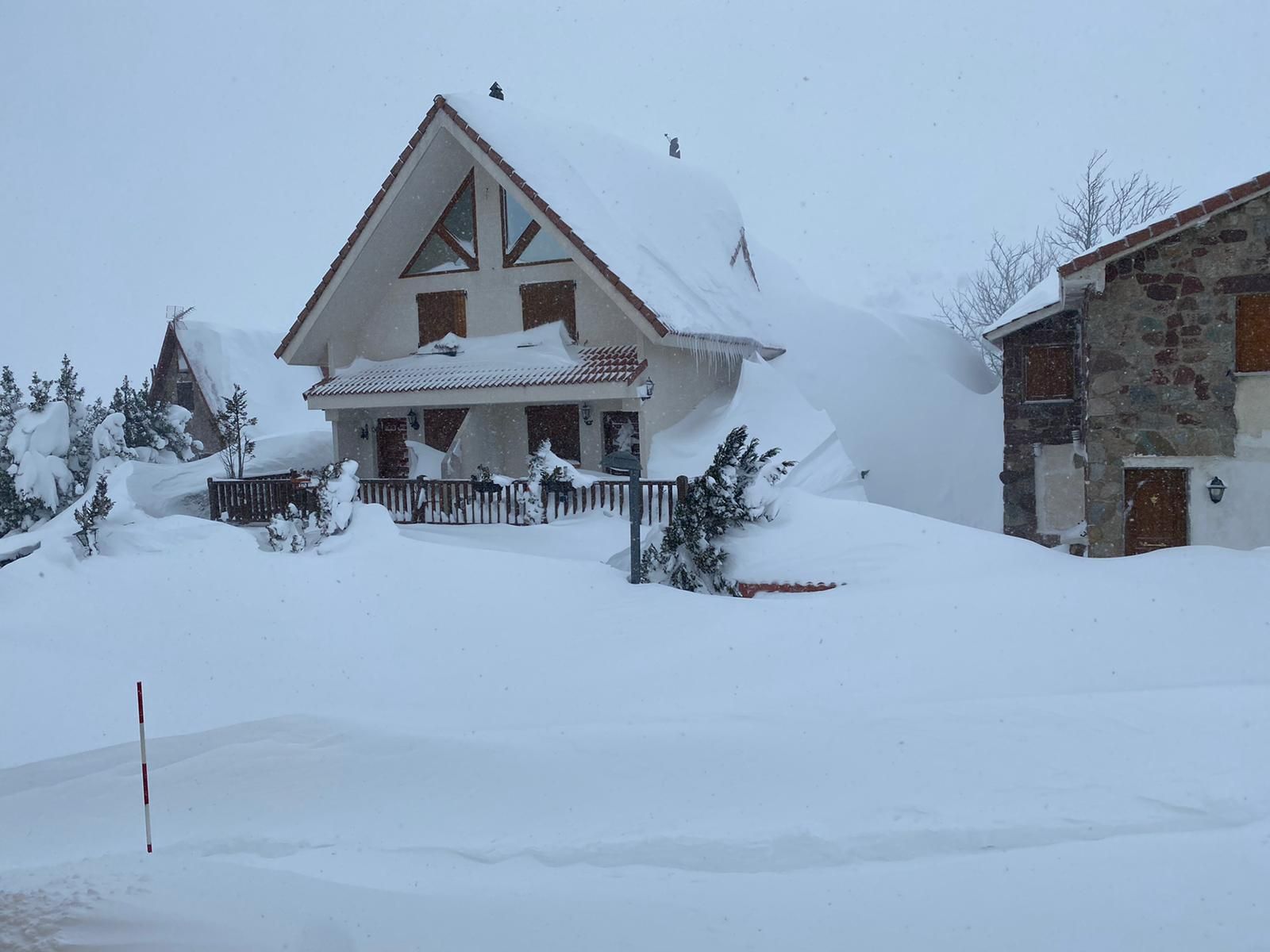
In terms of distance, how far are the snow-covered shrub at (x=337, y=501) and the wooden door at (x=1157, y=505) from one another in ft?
32.0

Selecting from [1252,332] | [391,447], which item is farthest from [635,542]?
[391,447]

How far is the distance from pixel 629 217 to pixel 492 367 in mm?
4807

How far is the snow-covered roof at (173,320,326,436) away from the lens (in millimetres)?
31016

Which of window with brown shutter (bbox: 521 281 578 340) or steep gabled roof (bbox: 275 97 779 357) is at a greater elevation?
steep gabled roof (bbox: 275 97 779 357)

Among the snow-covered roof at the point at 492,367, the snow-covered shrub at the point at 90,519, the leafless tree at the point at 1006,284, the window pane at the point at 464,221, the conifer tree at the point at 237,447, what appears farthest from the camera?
the leafless tree at the point at 1006,284

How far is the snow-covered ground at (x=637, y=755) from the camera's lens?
443 centimetres

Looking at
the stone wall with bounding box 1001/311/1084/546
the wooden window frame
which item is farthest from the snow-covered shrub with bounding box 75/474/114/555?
the stone wall with bounding box 1001/311/1084/546

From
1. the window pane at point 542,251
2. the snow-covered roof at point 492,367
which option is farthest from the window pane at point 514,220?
the snow-covered roof at point 492,367

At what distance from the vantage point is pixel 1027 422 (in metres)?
17.0

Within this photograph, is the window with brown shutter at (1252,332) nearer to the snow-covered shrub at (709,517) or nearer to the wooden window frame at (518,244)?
the snow-covered shrub at (709,517)

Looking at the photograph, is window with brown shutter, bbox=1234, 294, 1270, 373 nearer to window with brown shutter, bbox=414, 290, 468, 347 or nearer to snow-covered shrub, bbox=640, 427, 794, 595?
snow-covered shrub, bbox=640, 427, 794, 595

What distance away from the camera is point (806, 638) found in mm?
7945

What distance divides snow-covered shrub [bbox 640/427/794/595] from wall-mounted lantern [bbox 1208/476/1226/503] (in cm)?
536

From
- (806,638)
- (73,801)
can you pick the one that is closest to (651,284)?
(806,638)
